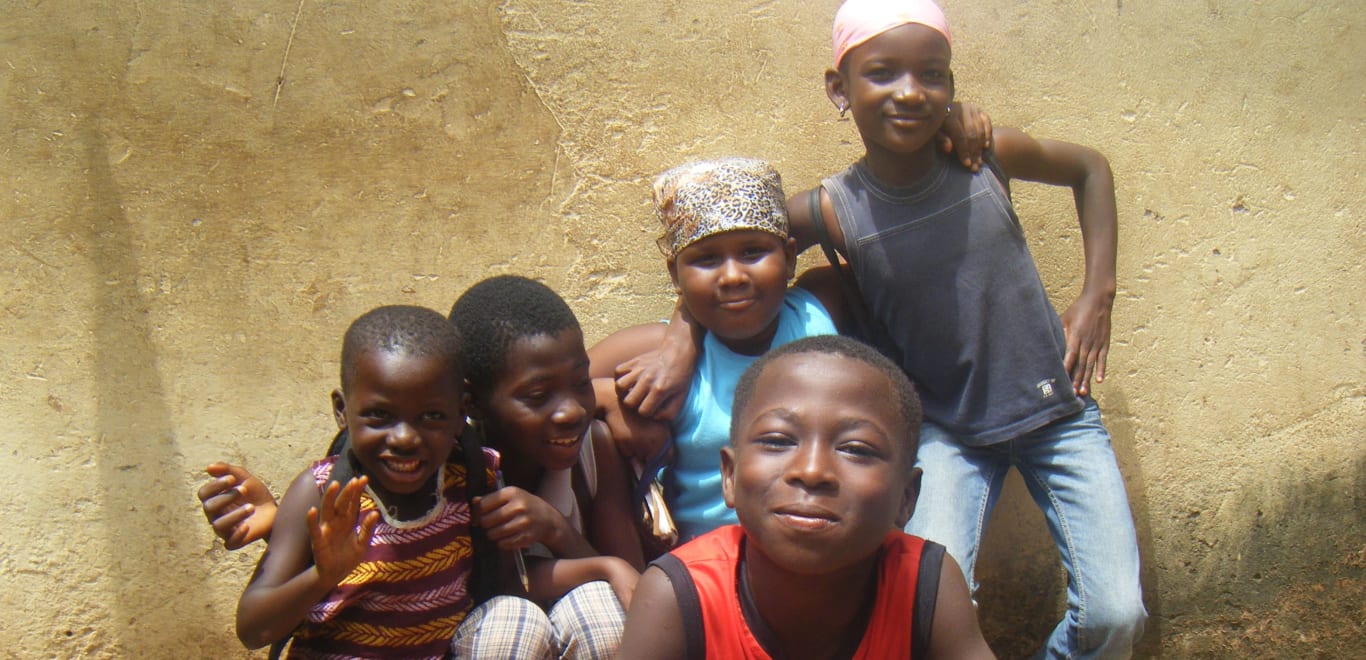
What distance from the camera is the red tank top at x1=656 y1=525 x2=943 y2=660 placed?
7.01ft

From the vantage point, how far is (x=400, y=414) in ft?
7.67

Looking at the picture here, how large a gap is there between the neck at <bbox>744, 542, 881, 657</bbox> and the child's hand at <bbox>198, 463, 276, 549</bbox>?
3.22ft

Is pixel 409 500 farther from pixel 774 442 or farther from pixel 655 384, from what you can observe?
pixel 774 442

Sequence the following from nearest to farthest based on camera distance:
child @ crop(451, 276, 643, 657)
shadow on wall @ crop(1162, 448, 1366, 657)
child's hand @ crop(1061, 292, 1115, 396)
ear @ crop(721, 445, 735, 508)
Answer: ear @ crop(721, 445, 735, 508)
child @ crop(451, 276, 643, 657)
child's hand @ crop(1061, 292, 1115, 396)
shadow on wall @ crop(1162, 448, 1366, 657)

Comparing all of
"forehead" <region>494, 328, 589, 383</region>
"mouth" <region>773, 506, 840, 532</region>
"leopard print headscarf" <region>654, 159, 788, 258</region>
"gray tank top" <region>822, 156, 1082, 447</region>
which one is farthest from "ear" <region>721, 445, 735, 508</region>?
"gray tank top" <region>822, 156, 1082, 447</region>

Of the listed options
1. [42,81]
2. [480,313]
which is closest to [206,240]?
[42,81]

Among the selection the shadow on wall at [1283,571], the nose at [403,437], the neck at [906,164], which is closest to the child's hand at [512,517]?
the nose at [403,437]

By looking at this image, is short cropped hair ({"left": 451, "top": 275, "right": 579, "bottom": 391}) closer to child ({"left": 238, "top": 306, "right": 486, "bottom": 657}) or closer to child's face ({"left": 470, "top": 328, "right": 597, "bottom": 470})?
child's face ({"left": 470, "top": 328, "right": 597, "bottom": 470})

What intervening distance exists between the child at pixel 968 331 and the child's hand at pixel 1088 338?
0.01 meters

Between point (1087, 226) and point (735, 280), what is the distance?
3.09 feet

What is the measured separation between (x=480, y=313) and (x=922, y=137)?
1085 mm

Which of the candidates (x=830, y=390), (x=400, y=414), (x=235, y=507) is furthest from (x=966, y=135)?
(x=235, y=507)

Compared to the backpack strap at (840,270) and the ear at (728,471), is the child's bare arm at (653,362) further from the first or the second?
the ear at (728,471)

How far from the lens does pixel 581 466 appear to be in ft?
9.14
